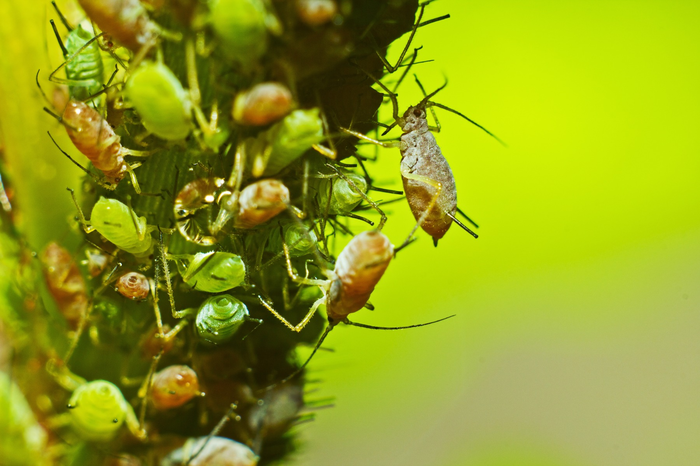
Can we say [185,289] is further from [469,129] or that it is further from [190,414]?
[469,129]

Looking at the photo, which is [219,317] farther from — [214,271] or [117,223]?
[117,223]

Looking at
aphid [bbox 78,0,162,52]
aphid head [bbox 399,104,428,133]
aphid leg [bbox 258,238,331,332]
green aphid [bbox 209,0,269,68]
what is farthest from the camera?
aphid head [bbox 399,104,428,133]

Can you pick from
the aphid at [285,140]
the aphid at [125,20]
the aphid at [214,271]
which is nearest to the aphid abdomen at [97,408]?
the aphid at [214,271]

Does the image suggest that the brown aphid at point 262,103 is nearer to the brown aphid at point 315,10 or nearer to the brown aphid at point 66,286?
the brown aphid at point 315,10

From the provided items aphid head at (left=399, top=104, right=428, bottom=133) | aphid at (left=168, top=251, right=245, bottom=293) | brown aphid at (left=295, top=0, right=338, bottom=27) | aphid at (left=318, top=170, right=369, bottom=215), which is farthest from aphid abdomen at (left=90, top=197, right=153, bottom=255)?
aphid head at (left=399, top=104, right=428, bottom=133)

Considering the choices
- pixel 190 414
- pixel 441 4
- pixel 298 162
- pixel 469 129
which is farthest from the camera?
pixel 469 129

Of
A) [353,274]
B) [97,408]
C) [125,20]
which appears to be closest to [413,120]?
[353,274]

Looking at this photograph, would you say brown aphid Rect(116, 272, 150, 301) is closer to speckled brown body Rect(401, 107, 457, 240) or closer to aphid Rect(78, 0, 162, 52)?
aphid Rect(78, 0, 162, 52)

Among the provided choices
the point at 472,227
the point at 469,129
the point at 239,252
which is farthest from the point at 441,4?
the point at 239,252
